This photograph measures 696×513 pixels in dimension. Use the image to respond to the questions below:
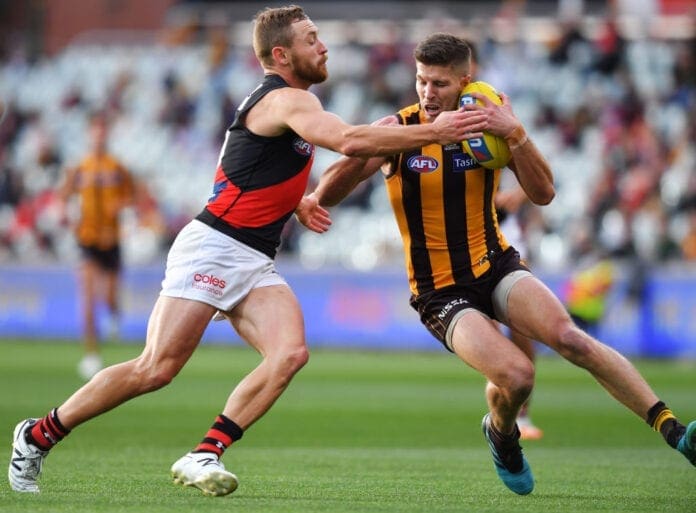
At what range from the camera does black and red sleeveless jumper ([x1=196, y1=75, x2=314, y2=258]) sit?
23.7 ft

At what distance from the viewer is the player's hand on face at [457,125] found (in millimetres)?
6805

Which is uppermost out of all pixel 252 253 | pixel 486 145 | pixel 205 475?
pixel 486 145

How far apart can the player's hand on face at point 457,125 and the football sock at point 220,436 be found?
5.86 feet

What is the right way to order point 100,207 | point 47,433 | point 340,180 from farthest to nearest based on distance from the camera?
point 100,207, point 340,180, point 47,433

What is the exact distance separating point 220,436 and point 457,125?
1965 millimetres

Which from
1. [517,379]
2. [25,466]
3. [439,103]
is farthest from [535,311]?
[25,466]

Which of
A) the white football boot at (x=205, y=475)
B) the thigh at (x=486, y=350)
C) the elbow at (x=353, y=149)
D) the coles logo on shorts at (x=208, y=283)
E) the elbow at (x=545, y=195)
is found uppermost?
the elbow at (x=353, y=149)

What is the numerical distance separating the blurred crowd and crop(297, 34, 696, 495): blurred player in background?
453 inches

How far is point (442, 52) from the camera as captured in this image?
24.1 ft

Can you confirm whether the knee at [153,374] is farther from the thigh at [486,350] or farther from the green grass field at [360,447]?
the thigh at [486,350]

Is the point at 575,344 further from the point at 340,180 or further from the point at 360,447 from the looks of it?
the point at 360,447

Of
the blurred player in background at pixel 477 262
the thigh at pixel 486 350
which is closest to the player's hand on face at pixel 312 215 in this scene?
the blurred player in background at pixel 477 262

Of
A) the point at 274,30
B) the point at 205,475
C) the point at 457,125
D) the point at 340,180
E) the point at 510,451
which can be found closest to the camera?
the point at 205,475

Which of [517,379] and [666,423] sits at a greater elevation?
[517,379]
